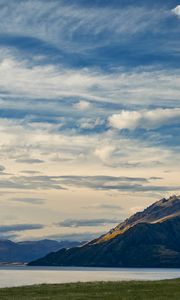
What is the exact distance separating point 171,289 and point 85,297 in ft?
50.7

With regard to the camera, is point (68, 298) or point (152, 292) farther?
point (152, 292)

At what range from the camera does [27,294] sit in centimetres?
7281

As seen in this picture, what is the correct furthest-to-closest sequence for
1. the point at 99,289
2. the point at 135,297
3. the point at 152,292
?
the point at 99,289 → the point at 152,292 → the point at 135,297

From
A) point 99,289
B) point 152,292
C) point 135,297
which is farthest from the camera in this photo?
point 99,289

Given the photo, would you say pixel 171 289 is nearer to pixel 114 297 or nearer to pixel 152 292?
pixel 152 292

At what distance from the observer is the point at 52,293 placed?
7288 centimetres

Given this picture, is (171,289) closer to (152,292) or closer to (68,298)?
(152,292)

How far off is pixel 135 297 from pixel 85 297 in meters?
6.42

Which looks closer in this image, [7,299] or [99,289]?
[7,299]

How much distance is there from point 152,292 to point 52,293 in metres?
14.6

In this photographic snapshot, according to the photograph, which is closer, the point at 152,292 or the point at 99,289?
the point at 152,292

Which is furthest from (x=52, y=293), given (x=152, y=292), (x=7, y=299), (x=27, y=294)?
Result: (x=152, y=292)

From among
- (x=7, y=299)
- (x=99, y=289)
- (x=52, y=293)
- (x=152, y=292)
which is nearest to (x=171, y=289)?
(x=152, y=292)

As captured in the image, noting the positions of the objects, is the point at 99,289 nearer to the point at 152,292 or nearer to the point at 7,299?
the point at 152,292
